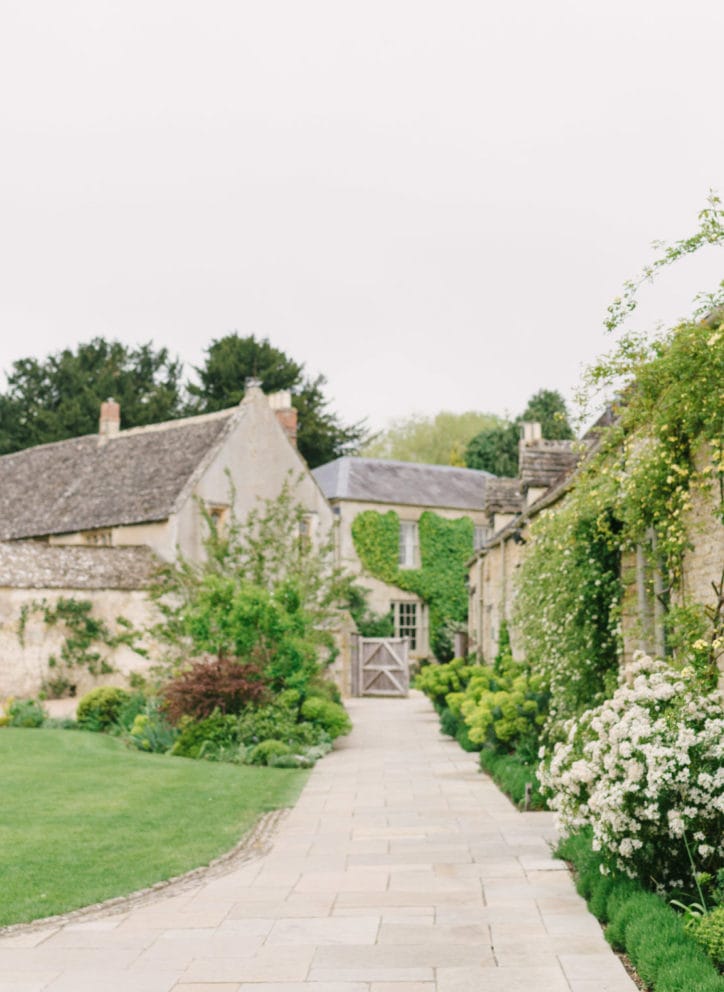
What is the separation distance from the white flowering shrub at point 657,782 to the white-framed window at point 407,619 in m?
31.0

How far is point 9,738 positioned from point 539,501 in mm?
9672

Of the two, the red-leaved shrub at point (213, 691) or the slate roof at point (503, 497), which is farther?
the slate roof at point (503, 497)

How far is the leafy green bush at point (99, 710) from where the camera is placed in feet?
68.9

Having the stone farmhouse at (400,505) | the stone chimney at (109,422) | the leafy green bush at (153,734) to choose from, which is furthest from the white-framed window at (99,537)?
the leafy green bush at (153,734)

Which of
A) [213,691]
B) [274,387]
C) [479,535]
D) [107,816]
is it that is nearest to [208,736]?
[213,691]

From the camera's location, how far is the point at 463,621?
3891 centimetres

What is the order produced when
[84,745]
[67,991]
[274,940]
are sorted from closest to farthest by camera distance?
[67,991] < [274,940] < [84,745]

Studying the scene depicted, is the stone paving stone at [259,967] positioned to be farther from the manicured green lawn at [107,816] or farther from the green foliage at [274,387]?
the green foliage at [274,387]

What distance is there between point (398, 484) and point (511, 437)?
41.1ft

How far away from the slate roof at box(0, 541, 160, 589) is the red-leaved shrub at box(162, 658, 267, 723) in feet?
25.1

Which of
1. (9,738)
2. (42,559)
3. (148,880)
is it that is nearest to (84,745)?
(9,738)

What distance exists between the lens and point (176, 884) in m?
8.16

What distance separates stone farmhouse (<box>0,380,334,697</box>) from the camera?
24234mm

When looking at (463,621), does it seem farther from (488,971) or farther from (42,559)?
(488,971)
